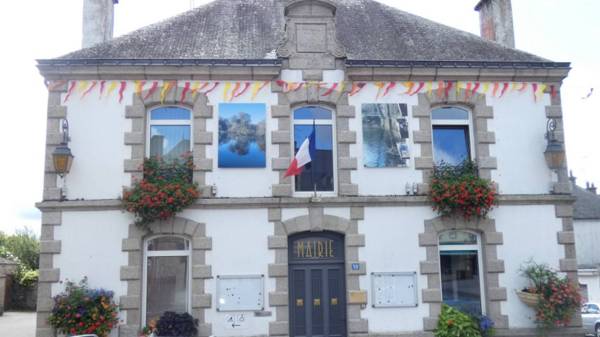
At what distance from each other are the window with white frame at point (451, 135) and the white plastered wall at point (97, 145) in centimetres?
602

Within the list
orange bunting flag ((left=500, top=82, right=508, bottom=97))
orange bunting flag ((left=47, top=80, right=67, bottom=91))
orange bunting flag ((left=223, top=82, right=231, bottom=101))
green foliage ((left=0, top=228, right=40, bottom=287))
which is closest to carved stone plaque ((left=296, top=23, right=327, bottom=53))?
orange bunting flag ((left=223, top=82, right=231, bottom=101))

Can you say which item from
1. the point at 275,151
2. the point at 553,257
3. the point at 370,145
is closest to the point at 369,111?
the point at 370,145

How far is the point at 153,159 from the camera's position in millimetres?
10328

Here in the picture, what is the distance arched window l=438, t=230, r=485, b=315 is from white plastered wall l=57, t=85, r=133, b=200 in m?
6.24

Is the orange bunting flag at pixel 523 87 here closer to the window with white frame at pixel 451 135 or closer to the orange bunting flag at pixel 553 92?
the orange bunting flag at pixel 553 92

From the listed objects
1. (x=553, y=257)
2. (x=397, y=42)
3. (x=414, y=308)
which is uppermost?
Result: (x=397, y=42)

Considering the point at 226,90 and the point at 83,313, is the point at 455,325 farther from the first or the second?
the point at 83,313

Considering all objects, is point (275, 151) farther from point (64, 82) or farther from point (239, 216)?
point (64, 82)

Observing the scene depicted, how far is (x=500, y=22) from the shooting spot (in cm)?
1298

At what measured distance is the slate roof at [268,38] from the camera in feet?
36.6

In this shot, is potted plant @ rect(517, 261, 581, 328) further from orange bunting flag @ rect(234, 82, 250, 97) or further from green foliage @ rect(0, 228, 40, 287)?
green foliage @ rect(0, 228, 40, 287)

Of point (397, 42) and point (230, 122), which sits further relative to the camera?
point (397, 42)

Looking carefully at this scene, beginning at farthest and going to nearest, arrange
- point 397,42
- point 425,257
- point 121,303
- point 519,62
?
point 397,42 < point 519,62 < point 425,257 < point 121,303

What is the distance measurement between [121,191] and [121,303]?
2013 mm
